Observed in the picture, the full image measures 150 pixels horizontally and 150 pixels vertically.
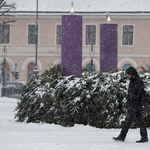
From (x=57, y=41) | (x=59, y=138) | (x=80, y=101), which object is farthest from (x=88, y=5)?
(x=59, y=138)

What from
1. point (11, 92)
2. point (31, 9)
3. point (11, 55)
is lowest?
point (11, 92)

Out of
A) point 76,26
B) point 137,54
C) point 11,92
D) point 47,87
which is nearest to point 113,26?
point 76,26

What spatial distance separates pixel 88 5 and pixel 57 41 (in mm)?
4467

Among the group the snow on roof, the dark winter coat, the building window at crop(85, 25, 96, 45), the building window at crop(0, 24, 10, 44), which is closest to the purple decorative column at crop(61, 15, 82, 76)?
the dark winter coat

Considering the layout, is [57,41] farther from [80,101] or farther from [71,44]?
[80,101]

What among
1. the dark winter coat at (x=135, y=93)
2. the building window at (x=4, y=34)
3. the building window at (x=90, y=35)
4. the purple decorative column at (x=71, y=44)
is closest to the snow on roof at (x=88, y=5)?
the building window at (x=90, y=35)

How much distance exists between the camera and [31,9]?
4369cm

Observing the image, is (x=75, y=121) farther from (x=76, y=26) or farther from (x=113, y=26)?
(x=113, y=26)

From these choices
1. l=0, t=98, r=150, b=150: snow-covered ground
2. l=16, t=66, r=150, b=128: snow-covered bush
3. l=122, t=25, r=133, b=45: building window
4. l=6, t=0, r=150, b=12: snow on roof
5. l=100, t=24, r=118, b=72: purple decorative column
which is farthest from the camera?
l=122, t=25, r=133, b=45: building window

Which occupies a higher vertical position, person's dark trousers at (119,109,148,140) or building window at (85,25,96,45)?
building window at (85,25,96,45)

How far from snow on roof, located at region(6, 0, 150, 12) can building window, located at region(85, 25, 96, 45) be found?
161 cm

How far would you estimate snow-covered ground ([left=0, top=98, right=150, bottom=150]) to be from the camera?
28.0 ft

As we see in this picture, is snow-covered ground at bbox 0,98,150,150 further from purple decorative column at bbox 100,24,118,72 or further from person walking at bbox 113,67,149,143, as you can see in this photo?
purple decorative column at bbox 100,24,118,72

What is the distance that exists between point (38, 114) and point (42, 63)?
100ft
